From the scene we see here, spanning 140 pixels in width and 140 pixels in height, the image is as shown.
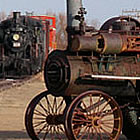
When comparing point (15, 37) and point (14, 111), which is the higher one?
point (15, 37)

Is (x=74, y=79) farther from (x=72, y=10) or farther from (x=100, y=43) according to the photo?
(x=72, y=10)

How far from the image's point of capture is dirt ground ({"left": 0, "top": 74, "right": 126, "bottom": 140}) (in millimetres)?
9148

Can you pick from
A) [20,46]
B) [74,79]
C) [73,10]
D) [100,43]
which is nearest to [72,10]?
[73,10]

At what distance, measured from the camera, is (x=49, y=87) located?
721 cm

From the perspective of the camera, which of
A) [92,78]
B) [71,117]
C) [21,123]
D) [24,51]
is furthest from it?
[24,51]

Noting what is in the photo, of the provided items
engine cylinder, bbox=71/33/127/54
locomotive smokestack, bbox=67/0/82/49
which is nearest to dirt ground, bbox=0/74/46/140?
locomotive smokestack, bbox=67/0/82/49

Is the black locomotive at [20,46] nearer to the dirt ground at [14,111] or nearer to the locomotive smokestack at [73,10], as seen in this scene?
the dirt ground at [14,111]

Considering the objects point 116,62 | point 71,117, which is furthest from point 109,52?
point 71,117

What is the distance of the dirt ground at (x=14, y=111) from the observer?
915 centimetres

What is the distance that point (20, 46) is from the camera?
24.7 meters

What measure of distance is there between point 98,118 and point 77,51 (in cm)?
108

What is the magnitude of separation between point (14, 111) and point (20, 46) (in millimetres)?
11642

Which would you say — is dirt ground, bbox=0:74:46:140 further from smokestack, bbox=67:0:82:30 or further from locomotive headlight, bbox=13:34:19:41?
locomotive headlight, bbox=13:34:19:41

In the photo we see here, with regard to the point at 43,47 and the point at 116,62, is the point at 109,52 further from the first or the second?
the point at 43,47
